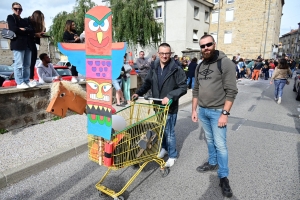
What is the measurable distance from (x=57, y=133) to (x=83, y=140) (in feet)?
2.57

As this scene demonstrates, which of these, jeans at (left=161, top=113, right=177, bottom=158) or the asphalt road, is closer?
the asphalt road

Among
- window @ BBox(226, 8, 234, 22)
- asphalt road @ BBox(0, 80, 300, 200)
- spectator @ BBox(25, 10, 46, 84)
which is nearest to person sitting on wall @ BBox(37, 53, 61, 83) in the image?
spectator @ BBox(25, 10, 46, 84)

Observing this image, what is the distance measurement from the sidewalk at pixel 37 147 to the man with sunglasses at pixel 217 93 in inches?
99.6

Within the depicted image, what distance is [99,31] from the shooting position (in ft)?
6.46

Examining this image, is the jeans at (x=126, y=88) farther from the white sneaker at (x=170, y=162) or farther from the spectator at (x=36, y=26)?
the white sneaker at (x=170, y=162)

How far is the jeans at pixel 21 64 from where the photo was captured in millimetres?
4453

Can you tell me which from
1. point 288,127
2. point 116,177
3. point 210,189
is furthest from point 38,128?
point 288,127

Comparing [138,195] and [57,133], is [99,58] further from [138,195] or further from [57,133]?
[57,133]

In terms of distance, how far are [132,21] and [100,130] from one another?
65.0ft

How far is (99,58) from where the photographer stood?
6.64 feet

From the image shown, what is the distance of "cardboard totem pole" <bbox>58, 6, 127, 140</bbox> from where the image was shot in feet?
6.33

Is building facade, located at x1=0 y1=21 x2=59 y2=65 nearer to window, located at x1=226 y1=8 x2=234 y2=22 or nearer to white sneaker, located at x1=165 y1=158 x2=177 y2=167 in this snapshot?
window, located at x1=226 y1=8 x2=234 y2=22

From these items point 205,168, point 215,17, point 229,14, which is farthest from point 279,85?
point 215,17

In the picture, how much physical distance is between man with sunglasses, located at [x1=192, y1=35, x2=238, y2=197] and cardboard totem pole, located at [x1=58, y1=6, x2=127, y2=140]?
4.09 ft
